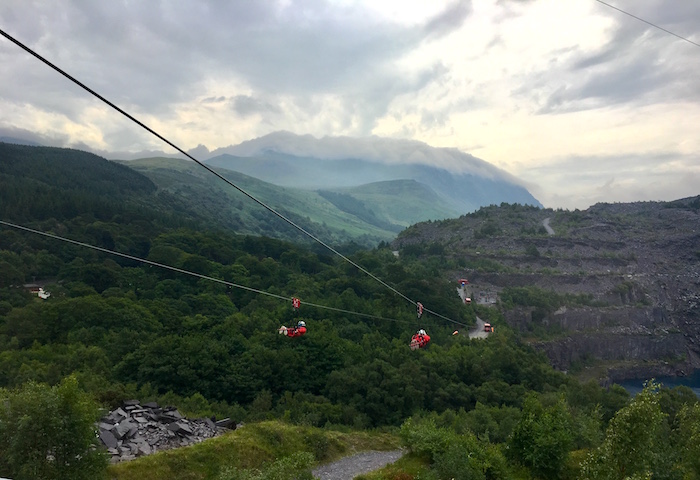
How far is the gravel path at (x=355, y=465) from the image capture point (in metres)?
20.9

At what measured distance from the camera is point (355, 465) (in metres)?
22.3

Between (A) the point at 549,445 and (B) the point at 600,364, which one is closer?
(A) the point at 549,445

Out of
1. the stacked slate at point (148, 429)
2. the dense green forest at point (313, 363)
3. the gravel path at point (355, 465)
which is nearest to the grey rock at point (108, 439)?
the stacked slate at point (148, 429)

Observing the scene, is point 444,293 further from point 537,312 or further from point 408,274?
point 537,312

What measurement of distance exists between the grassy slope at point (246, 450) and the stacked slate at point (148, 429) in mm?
1210

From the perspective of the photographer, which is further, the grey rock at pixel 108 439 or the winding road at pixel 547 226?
the winding road at pixel 547 226

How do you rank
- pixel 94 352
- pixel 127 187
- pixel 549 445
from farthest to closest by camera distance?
pixel 127 187 < pixel 94 352 < pixel 549 445

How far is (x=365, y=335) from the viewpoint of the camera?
41625 millimetres

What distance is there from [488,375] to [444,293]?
21976mm

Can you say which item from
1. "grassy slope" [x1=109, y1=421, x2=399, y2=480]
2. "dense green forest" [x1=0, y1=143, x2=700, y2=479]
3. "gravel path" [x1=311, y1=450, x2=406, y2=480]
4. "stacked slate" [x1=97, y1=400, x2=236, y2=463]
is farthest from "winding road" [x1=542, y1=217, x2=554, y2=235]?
"stacked slate" [x1=97, y1=400, x2=236, y2=463]

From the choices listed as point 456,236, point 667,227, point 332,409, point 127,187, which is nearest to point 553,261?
point 456,236

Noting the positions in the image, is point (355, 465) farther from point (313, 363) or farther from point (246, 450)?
point (313, 363)

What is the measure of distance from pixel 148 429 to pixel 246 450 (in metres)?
4.76

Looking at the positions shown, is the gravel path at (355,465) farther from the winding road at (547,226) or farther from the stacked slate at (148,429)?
the winding road at (547,226)
